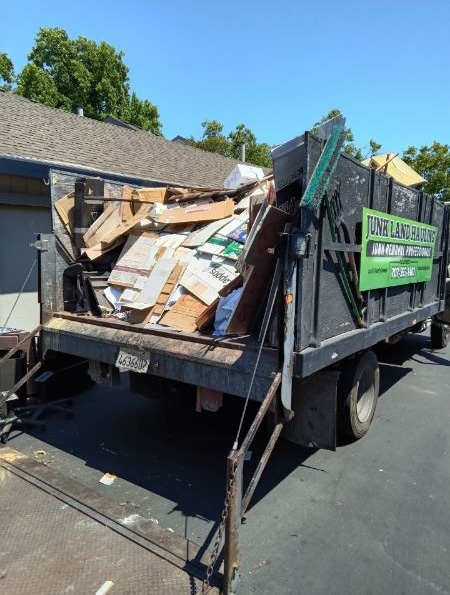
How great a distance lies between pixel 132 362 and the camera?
11.2 ft

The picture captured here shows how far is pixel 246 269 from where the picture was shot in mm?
3332

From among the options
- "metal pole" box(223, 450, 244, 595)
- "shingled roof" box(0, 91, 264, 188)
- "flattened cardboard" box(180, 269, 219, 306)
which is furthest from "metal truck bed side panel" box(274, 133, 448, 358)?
"shingled roof" box(0, 91, 264, 188)

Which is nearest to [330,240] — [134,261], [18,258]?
[134,261]

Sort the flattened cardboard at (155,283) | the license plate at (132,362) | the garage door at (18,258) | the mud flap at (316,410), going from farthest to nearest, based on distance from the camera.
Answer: the garage door at (18,258) < the flattened cardboard at (155,283) < the license plate at (132,362) < the mud flap at (316,410)

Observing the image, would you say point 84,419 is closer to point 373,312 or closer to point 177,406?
point 177,406

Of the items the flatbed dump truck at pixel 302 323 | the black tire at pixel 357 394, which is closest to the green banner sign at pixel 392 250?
the flatbed dump truck at pixel 302 323

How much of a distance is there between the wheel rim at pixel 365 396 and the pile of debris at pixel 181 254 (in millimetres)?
1437

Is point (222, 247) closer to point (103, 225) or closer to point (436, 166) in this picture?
point (103, 225)

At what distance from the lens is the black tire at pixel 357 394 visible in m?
3.76

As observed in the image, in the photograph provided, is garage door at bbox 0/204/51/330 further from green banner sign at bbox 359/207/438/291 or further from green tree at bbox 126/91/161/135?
green tree at bbox 126/91/161/135

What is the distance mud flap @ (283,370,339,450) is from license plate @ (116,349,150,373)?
110cm

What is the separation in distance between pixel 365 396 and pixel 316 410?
1.30 metres

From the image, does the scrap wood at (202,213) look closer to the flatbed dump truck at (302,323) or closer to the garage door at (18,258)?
the flatbed dump truck at (302,323)

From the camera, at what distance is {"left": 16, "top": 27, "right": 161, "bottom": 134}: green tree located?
28.9 m
